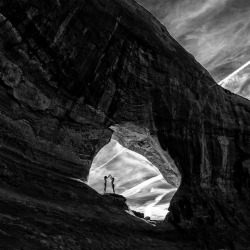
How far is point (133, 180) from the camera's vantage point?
6253 centimetres

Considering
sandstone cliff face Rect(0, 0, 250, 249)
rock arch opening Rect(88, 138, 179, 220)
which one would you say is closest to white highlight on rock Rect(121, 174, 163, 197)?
rock arch opening Rect(88, 138, 179, 220)

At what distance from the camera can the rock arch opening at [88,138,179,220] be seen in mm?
53781

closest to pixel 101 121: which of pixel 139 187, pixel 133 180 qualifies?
pixel 139 187

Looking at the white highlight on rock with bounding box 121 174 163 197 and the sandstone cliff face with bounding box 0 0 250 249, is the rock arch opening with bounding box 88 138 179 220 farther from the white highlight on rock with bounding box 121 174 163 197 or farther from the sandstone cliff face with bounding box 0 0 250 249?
the sandstone cliff face with bounding box 0 0 250 249

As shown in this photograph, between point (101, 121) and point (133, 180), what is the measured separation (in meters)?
39.1

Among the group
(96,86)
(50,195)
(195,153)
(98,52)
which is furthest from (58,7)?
(195,153)

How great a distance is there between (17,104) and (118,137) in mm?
13510

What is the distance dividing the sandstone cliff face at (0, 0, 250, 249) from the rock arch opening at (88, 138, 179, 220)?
1929cm

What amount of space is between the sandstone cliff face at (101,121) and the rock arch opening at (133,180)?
1929cm

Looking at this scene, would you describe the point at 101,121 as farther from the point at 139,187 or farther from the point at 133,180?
the point at 133,180

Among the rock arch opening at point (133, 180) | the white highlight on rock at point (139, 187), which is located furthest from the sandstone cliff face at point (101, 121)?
the white highlight on rock at point (139, 187)

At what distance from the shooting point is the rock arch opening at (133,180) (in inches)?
2117

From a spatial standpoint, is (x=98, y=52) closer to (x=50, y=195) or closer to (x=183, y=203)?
(x=50, y=195)

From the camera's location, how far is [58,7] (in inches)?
880
